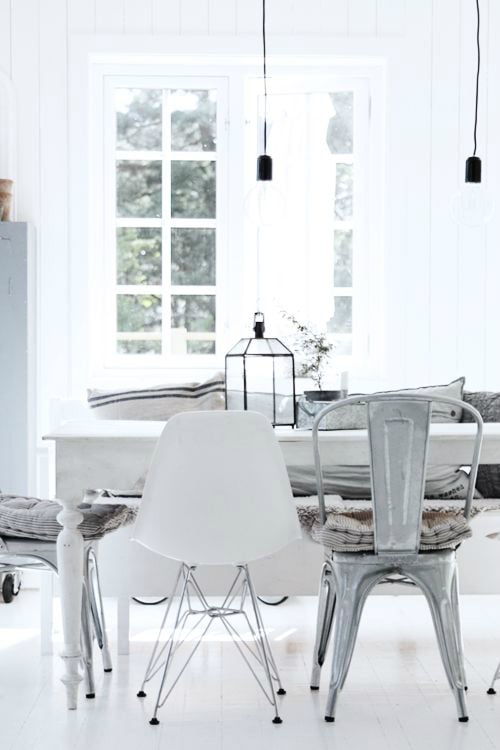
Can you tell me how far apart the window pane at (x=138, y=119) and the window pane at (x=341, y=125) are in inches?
34.1

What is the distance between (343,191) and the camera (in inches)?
206

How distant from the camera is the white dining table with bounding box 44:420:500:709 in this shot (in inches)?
119

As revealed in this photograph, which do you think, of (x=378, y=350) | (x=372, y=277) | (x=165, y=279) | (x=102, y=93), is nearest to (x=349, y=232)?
(x=372, y=277)

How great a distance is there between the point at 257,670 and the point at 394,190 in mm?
2581

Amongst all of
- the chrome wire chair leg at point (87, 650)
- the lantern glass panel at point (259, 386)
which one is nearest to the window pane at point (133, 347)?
the lantern glass panel at point (259, 386)

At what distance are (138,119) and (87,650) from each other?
2900 mm

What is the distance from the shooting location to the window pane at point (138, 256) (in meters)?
5.21

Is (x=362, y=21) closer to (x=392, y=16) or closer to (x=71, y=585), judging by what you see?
(x=392, y=16)

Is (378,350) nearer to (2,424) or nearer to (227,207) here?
(227,207)

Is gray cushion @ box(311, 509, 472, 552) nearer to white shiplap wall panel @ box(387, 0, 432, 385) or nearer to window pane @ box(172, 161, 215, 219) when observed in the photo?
white shiplap wall panel @ box(387, 0, 432, 385)

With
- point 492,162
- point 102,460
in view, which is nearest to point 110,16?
point 492,162

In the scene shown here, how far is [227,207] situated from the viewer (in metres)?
5.18

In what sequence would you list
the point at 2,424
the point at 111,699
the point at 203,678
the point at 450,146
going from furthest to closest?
the point at 450,146, the point at 2,424, the point at 203,678, the point at 111,699

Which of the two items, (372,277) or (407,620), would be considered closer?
(407,620)
